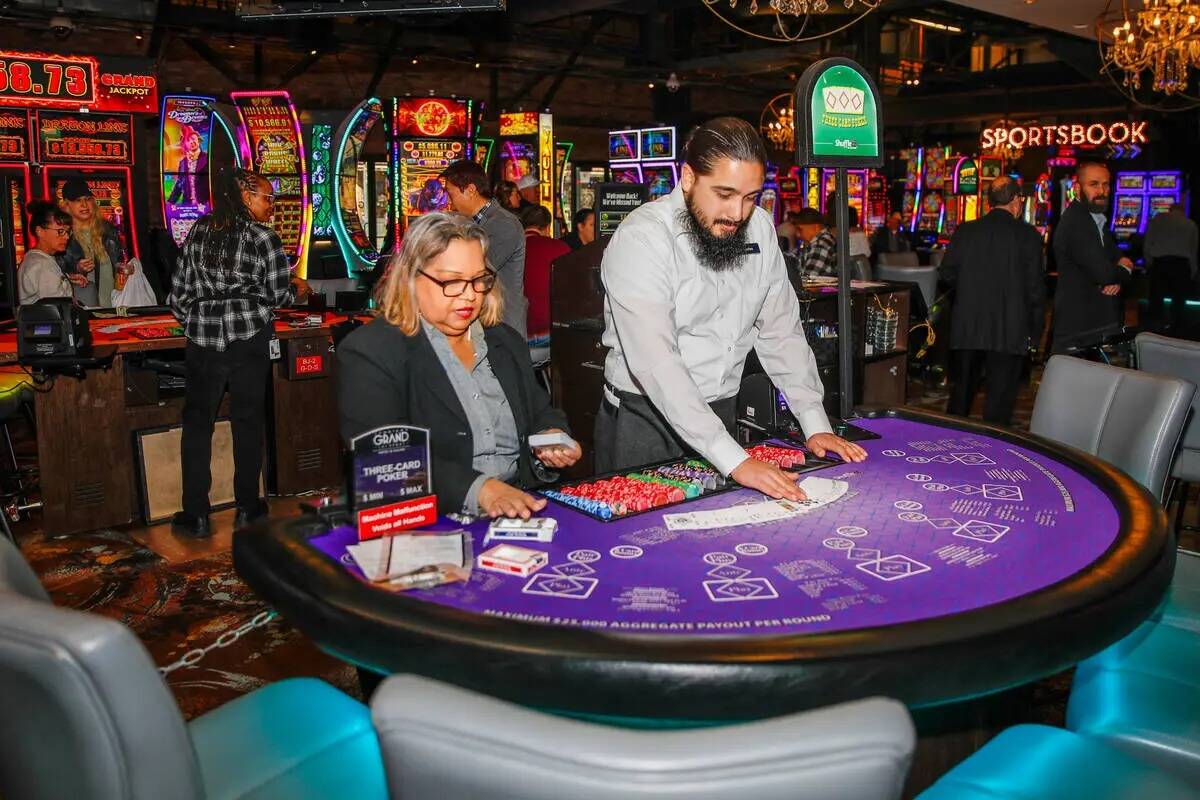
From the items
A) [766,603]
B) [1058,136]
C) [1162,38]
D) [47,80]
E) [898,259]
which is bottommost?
[766,603]

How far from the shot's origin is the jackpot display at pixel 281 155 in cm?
918

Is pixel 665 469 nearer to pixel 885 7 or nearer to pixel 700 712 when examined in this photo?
pixel 700 712

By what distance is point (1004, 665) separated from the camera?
150 centimetres

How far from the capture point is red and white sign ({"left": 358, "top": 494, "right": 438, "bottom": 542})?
1886 millimetres

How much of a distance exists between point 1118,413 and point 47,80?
8265 mm

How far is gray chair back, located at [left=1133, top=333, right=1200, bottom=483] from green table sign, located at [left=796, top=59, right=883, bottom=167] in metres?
1.62

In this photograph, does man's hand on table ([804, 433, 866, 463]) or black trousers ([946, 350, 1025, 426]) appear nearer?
man's hand on table ([804, 433, 866, 463])

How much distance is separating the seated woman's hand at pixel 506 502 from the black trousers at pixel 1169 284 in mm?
7973

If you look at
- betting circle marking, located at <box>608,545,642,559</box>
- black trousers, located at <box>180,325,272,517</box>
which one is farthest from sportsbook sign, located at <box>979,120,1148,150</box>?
betting circle marking, located at <box>608,545,642,559</box>

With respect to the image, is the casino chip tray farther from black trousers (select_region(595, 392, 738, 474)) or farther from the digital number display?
the digital number display

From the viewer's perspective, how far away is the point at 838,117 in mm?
2859

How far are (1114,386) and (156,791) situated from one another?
8.49 feet

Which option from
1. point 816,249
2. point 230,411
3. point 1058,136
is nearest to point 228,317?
point 230,411

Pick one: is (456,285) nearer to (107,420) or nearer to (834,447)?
(834,447)
